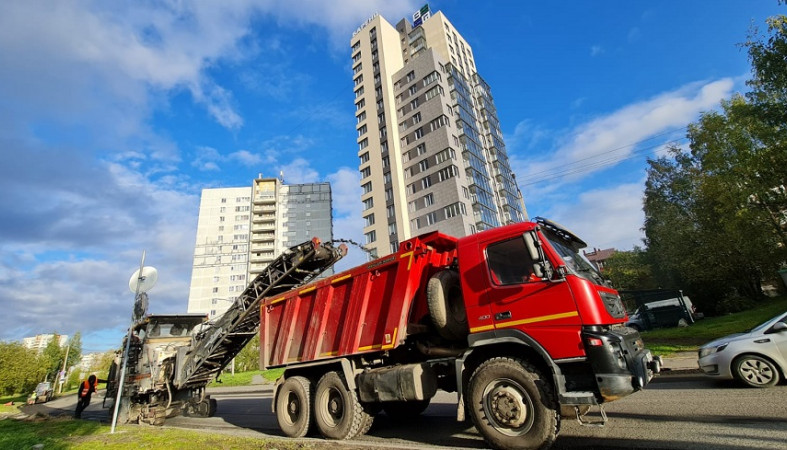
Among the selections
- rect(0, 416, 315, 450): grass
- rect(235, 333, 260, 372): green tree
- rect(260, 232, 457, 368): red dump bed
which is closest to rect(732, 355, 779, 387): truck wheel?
rect(260, 232, 457, 368): red dump bed

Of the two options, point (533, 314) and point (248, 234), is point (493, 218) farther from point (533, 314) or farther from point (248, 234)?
point (248, 234)

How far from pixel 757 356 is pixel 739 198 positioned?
21756mm

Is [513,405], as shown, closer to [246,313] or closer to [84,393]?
[246,313]

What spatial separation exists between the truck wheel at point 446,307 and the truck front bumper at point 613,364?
1937mm

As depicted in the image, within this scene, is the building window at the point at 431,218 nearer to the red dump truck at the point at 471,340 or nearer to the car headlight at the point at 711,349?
the car headlight at the point at 711,349

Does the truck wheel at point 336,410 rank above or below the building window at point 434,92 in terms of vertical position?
below

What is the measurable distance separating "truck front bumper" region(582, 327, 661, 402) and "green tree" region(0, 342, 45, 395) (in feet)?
175

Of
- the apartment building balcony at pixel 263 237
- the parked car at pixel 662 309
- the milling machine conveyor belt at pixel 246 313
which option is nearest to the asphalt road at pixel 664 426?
the milling machine conveyor belt at pixel 246 313

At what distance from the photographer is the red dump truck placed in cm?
448

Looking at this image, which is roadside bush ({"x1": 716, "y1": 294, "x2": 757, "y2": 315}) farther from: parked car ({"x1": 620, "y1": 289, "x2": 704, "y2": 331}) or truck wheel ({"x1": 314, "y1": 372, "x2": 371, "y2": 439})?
truck wheel ({"x1": 314, "y1": 372, "x2": 371, "y2": 439})

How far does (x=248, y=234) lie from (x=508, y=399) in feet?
322

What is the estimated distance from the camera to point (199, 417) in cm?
1154

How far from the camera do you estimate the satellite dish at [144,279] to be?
8727 millimetres

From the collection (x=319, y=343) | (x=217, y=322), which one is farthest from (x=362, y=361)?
(x=217, y=322)
